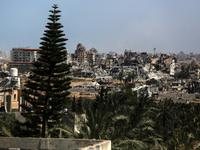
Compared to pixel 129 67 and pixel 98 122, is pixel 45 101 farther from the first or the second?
pixel 129 67

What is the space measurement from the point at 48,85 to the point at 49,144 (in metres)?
14.5

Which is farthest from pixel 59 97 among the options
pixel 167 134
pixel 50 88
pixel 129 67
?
pixel 129 67

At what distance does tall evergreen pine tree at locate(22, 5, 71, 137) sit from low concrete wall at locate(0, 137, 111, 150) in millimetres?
11600

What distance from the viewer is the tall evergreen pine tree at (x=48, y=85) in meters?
25.8

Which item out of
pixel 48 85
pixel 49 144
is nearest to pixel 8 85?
pixel 48 85

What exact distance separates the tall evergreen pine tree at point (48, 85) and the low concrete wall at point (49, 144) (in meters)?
11.6

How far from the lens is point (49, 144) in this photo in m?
12.9

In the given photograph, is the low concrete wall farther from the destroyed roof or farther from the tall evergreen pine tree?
the destroyed roof

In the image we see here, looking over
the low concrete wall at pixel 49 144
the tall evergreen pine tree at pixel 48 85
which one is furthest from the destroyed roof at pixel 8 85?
the low concrete wall at pixel 49 144

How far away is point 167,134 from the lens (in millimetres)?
25094

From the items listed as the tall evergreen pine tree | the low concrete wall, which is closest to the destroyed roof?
the tall evergreen pine tree

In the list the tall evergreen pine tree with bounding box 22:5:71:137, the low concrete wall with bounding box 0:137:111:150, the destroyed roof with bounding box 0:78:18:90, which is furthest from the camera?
the destroyed roof with bounding box 0:78:18:90

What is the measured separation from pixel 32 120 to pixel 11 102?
1354cm

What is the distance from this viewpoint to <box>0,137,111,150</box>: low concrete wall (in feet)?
41.8
